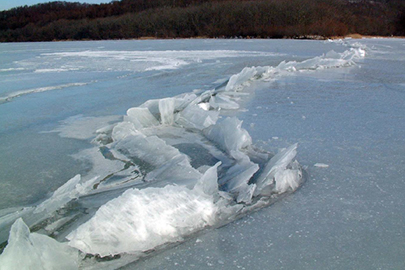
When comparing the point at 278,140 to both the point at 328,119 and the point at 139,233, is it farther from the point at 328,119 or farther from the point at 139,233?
the point at 139,233

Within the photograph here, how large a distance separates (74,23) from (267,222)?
1871 inches

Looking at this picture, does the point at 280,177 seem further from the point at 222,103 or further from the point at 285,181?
the point at 222,103

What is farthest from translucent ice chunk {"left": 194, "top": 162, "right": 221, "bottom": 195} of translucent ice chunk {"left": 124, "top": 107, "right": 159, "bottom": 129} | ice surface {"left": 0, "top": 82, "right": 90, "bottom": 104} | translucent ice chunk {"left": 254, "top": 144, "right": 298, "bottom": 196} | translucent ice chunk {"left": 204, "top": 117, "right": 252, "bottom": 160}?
ice surface {"left": 0, "top": 82, "right": 90, "bottom": 104}

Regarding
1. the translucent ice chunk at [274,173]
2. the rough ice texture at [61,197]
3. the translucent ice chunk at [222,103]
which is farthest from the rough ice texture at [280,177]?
the translucent ice chunk at [222,103]

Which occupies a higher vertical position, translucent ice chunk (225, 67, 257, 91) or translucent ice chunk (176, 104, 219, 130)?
translucent ice chunk (225, 67, 257, 91)

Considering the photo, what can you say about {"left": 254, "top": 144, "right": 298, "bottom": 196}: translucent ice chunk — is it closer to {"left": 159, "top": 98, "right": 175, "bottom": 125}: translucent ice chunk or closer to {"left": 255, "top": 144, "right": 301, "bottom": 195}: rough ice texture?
{"left": 255, "top": 144, "right": 301, "bottom": 195}: rough ice texture

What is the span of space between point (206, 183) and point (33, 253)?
66 centimetres

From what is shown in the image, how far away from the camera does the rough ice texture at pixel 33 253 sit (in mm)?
951

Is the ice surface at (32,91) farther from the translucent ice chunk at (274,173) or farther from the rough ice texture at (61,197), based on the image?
the translucent ice chunk at (274,173)

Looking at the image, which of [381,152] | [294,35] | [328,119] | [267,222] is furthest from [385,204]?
[294,35]

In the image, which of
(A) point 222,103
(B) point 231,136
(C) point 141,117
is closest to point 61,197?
(B) point 231,136

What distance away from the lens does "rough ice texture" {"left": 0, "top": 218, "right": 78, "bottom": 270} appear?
0.95m

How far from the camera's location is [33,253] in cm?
98

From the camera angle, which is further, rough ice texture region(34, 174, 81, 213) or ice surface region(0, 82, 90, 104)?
ice surface region(0, 82, 90, 104)
